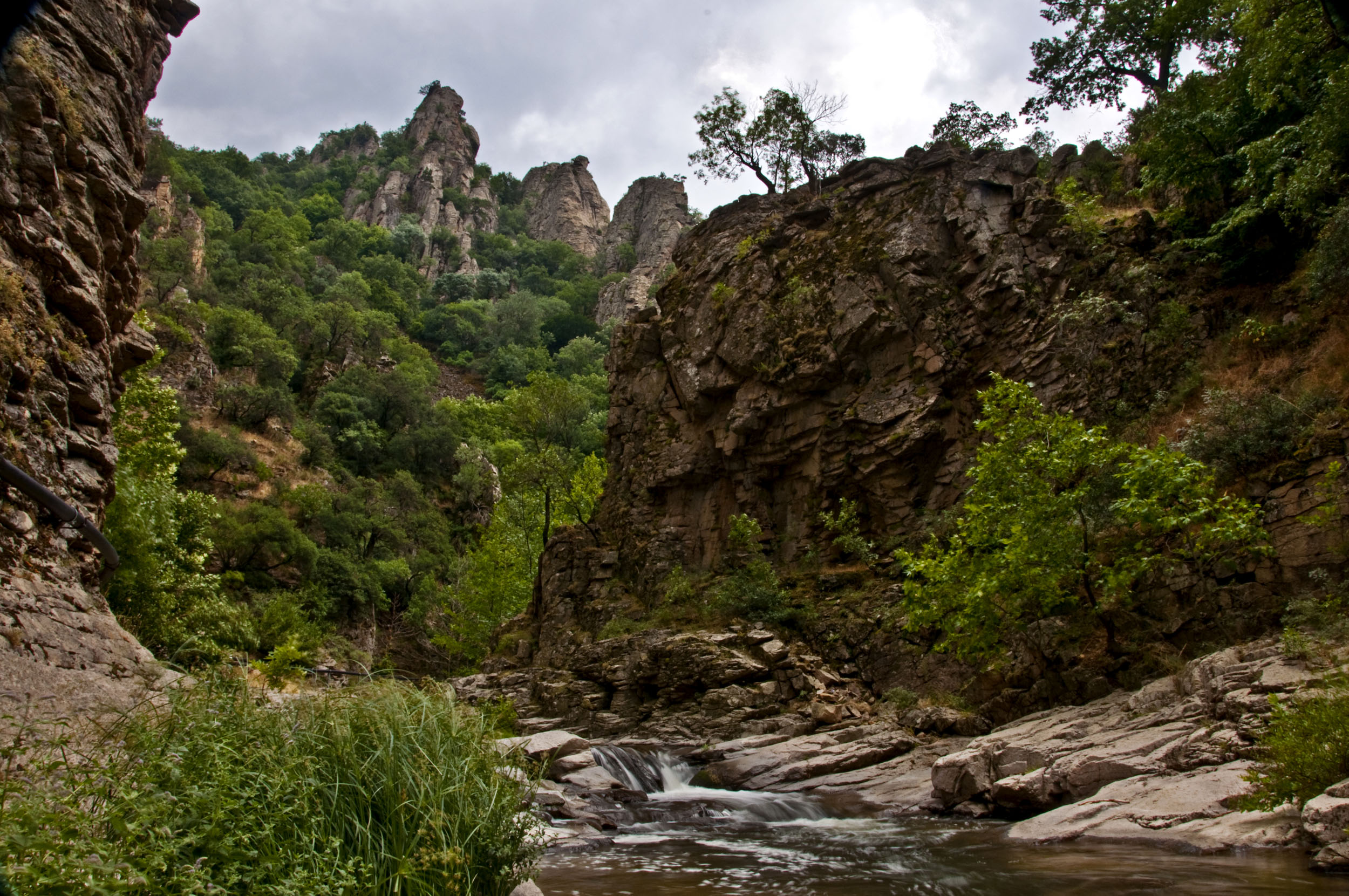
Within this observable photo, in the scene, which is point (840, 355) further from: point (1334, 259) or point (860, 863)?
point (860, 863)

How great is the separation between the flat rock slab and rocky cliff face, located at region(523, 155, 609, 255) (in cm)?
12591

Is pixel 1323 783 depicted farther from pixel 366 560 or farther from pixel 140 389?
pixel 366 560

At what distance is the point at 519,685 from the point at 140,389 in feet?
50.9

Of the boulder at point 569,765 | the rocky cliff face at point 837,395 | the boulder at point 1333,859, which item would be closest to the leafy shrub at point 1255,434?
the rocky cliff face at point 837,395

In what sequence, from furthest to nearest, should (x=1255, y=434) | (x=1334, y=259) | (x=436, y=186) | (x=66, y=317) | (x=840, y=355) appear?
(x=436, y=186)
(x=840, y=355)
(x=1334, y=259)
(x=1255, y=434)
(x=66, y=317)

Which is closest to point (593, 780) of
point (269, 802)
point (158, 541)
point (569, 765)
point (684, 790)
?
point (569, 765)

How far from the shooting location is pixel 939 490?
2378 cm

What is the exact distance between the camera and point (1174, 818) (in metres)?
8.70

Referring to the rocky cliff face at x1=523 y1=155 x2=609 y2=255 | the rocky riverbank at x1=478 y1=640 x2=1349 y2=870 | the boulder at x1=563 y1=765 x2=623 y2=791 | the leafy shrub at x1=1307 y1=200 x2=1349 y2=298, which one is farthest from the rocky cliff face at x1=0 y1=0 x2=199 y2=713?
the rocky cliff face at x1=523 y1=155 x2=609 y2=255

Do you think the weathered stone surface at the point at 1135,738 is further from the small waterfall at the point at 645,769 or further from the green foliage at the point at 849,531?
the green foliage at the point at 849,531

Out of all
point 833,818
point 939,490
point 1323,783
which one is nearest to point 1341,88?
point 939,490

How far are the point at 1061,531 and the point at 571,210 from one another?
13067cm

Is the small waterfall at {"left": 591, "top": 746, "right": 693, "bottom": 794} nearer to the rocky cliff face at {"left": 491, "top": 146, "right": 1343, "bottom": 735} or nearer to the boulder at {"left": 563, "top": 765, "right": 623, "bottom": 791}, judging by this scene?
the boulder at {"left": 563, "top": 765, "right": 623, "bottom": 791}

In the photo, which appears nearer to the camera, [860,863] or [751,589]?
[860,863]
